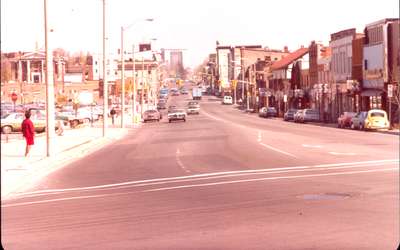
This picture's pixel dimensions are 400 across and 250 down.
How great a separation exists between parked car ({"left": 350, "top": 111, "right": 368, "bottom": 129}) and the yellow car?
3.02ft

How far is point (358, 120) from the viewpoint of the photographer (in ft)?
180

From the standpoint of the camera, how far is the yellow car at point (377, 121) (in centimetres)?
5122

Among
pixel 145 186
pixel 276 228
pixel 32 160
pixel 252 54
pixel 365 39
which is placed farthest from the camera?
pixel 252 54

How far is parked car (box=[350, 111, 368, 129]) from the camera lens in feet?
177

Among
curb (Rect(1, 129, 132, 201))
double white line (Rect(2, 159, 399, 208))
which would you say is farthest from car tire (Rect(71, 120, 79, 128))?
double white line (Rect(2, 159, 399, 208))

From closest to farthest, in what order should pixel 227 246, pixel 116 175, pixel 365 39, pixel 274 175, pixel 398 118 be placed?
pixel 227 246 < pixel 274 175 < pixel 116 175 < pixel 398 118 < pixel 365 39

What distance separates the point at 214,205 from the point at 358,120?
42618mm

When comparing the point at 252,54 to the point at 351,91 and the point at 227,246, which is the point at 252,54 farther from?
the point at 227,246

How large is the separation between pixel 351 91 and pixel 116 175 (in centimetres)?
5447

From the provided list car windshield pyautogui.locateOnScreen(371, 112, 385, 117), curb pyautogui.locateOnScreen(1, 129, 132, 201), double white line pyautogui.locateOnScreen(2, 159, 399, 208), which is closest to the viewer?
double white line pyautogui.locateOnScreen(2, 159, 399, 208)

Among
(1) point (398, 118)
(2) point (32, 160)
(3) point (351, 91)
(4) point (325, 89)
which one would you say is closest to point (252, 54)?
(4) point (325, 89)

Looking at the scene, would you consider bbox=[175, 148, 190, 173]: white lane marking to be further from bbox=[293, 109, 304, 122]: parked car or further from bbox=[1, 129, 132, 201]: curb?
bbox=[293, 109, 304, 122]: parked car

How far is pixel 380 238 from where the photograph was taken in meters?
9.93

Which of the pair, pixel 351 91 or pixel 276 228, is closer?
pixel 276 228
